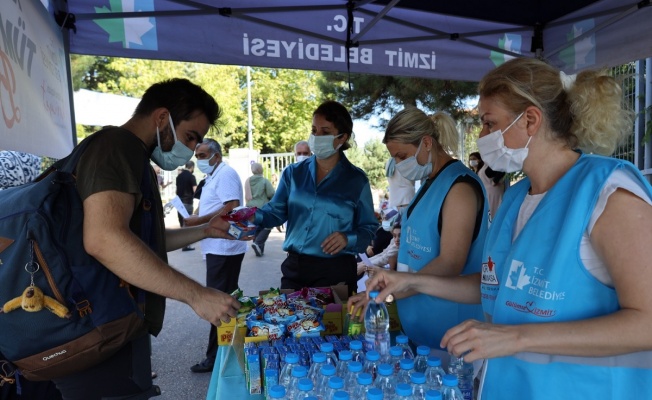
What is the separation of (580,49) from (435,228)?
2728 mm

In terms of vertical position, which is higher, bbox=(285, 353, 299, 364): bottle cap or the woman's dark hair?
the woman's dark hair

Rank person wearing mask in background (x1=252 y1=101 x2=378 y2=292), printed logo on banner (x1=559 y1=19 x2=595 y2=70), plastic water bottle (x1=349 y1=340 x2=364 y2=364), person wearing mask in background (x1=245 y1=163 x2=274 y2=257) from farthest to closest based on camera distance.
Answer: person wearing mask in background (x1=245 y1=163 x2=274 y2=257)
printed logo on banner (x1=559 y1=19 x2=595 y2=70)
person wearing mask in background (x1=252 y1=101 x2=378 y2=292)
plastic water bottle (x1=349 y1=340 x2=364 y2=364)

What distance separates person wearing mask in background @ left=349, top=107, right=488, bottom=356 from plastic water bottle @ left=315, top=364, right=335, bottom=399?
58cm

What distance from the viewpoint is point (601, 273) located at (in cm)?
121

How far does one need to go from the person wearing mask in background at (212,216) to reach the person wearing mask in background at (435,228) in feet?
7.28

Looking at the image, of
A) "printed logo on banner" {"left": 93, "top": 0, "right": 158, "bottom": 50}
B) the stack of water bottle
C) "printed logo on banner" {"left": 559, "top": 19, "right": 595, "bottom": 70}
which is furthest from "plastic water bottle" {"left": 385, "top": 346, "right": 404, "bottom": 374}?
"printed logo on banner" {"left": 559, "top": 19, "right": 595, "bottom": 70}

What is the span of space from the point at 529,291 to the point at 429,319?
32.2 inches

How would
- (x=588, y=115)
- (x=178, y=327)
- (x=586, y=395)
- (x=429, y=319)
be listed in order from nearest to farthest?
(x=586, y=395) < (x=588, y=115) < (x=429, y=319) < (x=178, y=327)

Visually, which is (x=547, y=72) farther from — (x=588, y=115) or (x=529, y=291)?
(x=529, y=291)

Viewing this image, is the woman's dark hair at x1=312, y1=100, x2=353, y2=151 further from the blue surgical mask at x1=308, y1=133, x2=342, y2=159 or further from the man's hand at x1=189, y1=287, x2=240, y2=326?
the man's hand at x1=189, y1=287, x2=240, y2=326

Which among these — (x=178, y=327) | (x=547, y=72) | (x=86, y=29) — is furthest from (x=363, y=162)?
(x=547, y=72)

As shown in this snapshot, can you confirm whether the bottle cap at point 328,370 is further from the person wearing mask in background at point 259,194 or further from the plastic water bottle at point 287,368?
the person wearing mask in background at point 259,194

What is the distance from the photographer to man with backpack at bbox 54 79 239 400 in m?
1.59

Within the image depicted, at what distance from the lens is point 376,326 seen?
1999mm
